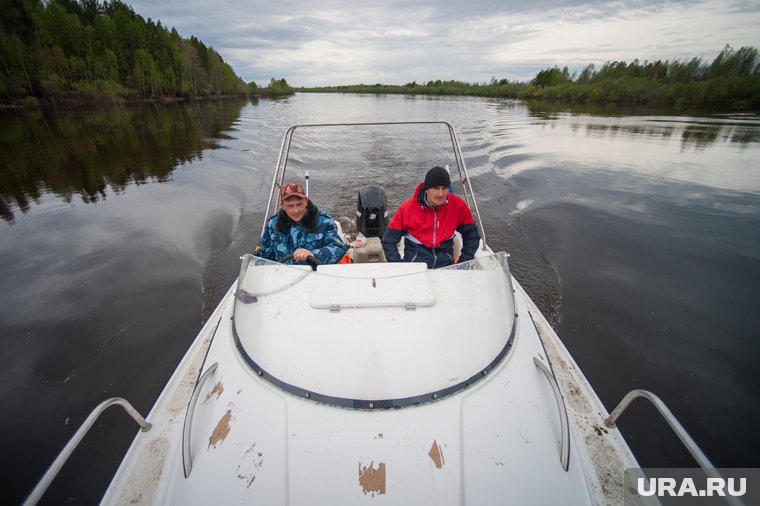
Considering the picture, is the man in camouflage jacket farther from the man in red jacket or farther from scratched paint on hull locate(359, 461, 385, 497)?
scratched paint on hull locate(359, 461, 385, 497)

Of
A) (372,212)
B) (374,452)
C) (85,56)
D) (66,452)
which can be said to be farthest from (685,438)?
(85,56)

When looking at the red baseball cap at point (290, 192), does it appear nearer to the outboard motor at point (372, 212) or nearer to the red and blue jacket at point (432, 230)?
the red and blue jacket at point (432, 230)

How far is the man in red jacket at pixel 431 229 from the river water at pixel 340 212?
79.5 inches

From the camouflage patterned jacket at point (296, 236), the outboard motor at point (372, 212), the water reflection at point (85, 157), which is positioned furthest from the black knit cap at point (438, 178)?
the water reflection at point (85, 157)

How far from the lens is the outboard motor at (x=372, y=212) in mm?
4465

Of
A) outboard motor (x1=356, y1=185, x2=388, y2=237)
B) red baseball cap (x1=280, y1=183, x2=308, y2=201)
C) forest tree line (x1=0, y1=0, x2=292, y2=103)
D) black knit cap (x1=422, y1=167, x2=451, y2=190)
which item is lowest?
outboard motor (x1=356, y1=185, x2=388, y2=237)

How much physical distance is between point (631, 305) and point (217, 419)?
208 inches

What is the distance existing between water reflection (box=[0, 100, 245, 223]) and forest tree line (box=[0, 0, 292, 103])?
21.8 m

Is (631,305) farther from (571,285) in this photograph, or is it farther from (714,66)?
(714,66)

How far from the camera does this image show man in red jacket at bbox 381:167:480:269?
3.07 meters

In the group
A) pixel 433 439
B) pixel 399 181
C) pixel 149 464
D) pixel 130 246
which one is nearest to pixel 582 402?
pixel 433 439

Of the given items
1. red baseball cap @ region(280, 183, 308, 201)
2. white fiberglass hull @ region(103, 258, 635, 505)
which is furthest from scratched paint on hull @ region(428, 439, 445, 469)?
red baseball cap @ region(280, 183, 308, 201)

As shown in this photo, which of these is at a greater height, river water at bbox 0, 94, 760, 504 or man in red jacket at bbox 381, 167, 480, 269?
man in red jacket at bbox 381, 167, 480, 269

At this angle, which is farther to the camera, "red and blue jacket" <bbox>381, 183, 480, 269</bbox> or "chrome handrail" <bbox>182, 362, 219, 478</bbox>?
"red and blue jacket" <bbox>381, 183, 480, 269</bbox>
